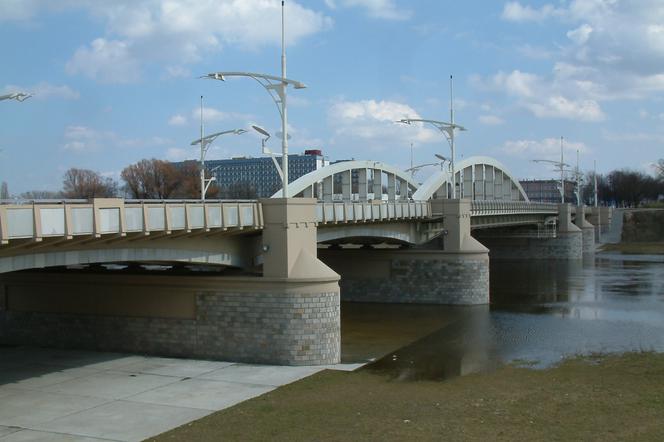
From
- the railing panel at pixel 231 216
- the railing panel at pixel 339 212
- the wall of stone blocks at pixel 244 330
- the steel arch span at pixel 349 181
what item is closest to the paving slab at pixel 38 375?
the wall of stone blocks at pixel 244 330

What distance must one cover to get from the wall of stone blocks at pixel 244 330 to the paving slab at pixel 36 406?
6101 mm

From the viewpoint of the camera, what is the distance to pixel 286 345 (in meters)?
25.4

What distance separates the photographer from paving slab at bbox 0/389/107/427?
1861 centimetres

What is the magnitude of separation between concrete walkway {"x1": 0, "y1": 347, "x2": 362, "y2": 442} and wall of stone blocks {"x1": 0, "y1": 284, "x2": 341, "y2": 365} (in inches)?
22.0

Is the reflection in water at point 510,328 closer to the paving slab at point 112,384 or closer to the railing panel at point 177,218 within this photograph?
the paving slab at point 112,384

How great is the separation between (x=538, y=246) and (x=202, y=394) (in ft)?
219

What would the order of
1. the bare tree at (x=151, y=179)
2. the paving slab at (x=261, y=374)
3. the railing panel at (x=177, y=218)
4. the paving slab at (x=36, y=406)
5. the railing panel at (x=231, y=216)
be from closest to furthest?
the paving slab at (x=36, y=406) < the railing panel at (x=177, y=218) < the paving slab at (x=261, y=374) < the railing panel at (x=231, y=216) < the bare tree at (x=151, y=179)

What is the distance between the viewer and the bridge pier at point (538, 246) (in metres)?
81.1

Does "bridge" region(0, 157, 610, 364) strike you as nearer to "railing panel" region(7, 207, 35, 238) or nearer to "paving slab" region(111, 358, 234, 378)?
"railing panel" region(7, 207, 35, 238)

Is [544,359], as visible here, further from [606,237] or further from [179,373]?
[606,237]

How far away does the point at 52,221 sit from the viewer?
1869 centimetres

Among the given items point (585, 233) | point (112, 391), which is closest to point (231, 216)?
point (112, 391)

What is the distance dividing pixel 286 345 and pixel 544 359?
29.6 ft

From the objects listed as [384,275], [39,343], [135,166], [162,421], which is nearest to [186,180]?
[135,166]
